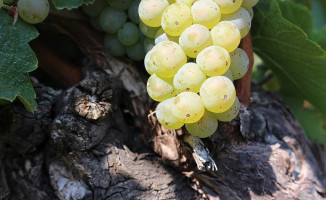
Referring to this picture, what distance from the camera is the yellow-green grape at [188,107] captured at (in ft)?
2.45

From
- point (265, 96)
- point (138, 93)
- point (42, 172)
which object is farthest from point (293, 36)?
point (42, 172)

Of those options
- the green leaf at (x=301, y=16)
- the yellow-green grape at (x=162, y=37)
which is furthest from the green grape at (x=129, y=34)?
the green leaf at (x=301, y=16)

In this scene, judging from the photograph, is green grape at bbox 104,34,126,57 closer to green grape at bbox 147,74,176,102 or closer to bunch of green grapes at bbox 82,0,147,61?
bunch of green grapes at bbox 82,0,147,61

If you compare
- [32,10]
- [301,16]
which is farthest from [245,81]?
[32,10]

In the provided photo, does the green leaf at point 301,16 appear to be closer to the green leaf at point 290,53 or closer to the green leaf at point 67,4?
the green leaf at point 290,53

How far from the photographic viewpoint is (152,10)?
32.6 inches

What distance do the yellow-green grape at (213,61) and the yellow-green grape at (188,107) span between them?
2.2 inches

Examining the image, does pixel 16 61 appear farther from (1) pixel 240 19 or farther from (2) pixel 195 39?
(1) pixel 240 19

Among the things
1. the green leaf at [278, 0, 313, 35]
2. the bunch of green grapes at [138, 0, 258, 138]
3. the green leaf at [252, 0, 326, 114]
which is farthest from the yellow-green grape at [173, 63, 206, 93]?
the green leaf at [278, 0, 313, 35]

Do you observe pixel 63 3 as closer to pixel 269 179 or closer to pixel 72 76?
pixel 72 76

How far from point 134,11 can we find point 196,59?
0.28 m

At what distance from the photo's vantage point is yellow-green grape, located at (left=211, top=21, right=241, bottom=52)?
0.78 meters

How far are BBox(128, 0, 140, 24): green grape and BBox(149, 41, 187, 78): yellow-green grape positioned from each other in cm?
22

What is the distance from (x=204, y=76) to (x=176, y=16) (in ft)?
0.44
